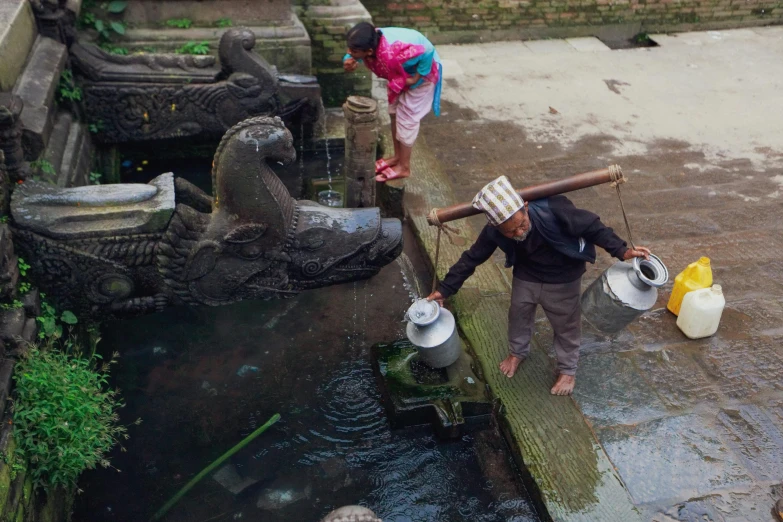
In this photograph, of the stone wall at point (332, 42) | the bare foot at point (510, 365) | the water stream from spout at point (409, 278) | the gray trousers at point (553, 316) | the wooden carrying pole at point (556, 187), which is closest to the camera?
the wooden carrying pole at point (556, 187)

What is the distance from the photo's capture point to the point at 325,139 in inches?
271

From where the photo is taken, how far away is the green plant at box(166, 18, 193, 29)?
669 centimetres

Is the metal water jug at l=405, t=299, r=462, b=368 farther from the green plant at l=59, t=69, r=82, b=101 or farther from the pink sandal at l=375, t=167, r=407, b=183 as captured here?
the green plant at l=59, t=69, r=82, b=101

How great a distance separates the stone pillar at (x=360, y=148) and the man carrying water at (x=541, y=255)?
1589mm

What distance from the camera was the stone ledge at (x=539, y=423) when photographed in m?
3.45

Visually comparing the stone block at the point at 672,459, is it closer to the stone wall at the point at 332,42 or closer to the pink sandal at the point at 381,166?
the pink sandal at the point at 381,166

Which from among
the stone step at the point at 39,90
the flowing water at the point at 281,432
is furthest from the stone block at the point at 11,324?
the stone step at the point at 39,90

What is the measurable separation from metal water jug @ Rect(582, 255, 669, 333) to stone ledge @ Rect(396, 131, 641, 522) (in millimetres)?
649

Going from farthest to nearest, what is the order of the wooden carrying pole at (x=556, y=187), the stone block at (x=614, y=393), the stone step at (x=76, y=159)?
the stone step at (x=76, y=159)
the stone block at (x=614, y=393)
the wooden carrying pole at (x=556, y=187)

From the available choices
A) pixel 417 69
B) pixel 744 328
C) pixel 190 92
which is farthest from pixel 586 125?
pixel 190 92

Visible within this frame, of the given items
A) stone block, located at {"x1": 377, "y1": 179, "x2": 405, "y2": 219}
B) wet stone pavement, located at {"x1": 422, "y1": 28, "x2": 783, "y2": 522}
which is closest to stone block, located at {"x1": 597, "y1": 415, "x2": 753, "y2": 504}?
wet stone pavement, located at {"x1": 422, "y1": 28, "x2": 783, "y2": 522}

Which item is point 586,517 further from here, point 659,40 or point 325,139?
point 659,40

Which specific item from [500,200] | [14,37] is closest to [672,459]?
[500,200]

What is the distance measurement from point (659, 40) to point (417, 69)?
6.34 meters
